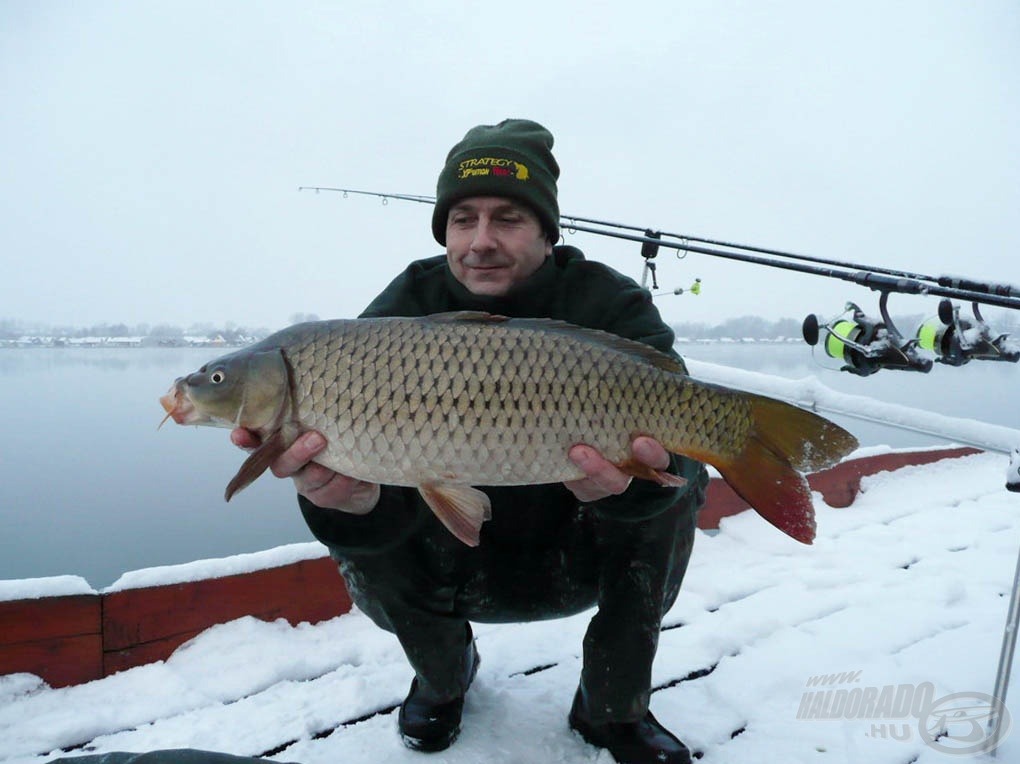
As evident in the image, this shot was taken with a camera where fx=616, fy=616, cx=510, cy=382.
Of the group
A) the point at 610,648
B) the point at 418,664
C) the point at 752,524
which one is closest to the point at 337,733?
the point at 418,664

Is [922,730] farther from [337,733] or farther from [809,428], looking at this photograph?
[337,733]

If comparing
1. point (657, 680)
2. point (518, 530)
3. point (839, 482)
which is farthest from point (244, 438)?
point (839, 482)

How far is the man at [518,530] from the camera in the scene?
151 cm

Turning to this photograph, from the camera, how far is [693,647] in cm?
204

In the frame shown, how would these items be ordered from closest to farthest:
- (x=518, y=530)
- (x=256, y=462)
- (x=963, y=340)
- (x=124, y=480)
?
(x=256, y=462) → (x=518, y=530) → (x=963, y=340) → (x=124, y=480)

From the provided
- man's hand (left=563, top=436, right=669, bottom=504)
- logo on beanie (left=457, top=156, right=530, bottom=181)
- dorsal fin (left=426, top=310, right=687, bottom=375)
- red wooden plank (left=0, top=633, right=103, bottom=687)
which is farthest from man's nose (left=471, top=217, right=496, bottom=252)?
red wooden plank (left=0, top=633, right=103, bottom=687)

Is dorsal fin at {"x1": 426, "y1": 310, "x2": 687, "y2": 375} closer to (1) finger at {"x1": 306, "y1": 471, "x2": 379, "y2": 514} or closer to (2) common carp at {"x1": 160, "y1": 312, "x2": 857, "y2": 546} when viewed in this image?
(2) common carp at {"x1": 160, "y1": 312, "x2": 857, "y2": 546}

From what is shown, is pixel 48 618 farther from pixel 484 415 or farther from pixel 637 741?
pixel 637 741

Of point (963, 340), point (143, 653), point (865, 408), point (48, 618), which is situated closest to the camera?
point (48, 618)

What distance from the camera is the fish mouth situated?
138 cm

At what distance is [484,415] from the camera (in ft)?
4.45

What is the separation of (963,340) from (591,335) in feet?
4.72

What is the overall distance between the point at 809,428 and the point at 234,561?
1841 millimetres

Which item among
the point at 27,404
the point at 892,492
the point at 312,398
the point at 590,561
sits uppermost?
the point at 312,398
